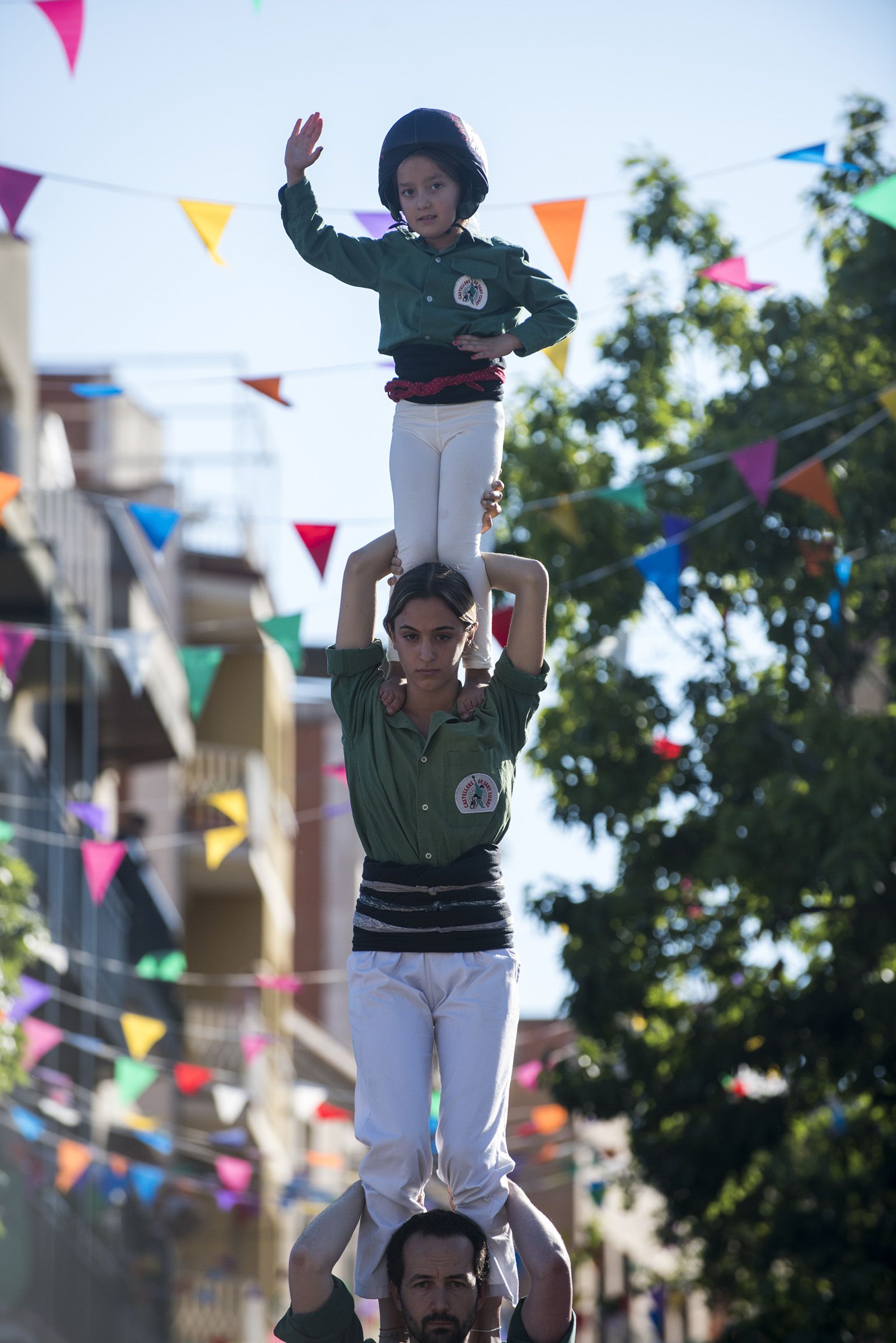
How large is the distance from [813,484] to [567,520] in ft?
6.87

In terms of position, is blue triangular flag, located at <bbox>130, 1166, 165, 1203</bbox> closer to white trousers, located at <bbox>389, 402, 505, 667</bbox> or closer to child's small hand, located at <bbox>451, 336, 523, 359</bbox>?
white trousers, located at <bbox>389, 402, 505, 667</bbox>

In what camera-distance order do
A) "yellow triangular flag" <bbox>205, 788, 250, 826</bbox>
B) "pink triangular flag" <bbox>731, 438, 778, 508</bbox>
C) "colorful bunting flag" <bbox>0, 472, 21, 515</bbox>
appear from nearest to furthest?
"colorful bunting flag" <bbox>0, 472, 21, 515</bbox>
"pink triangular flag" <bbox>731, 438, 778, 508</bbox>
"yellow triangular flag" <bbox>205, 788, 250, 826</bbox>

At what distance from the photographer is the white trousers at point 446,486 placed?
4.43 metres

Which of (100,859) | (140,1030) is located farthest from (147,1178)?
(100,859)

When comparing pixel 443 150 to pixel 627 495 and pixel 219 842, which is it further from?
pixel 219 842

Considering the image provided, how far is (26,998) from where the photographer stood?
10695 millimetres

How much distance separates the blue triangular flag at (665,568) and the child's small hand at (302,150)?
550 centimetres

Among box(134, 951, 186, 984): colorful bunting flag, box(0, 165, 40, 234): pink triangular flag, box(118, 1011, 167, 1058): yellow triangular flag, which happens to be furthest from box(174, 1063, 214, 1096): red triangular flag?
box(0, 165, 40, 234): pink triangular flag

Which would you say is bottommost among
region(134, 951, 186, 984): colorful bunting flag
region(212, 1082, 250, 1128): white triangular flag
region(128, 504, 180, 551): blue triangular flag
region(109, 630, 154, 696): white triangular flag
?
region(212, 1082, 250, 1128): white triangular flag

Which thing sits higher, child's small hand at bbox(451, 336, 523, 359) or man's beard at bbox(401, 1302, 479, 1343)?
child's small hand at bbox(451, 336, 523, 359)

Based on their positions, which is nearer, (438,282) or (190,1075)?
(438,282)

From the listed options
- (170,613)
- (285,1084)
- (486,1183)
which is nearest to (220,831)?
(486,1183)

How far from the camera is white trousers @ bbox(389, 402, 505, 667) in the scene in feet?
14.5

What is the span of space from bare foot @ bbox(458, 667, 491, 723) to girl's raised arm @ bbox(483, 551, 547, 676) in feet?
0.33
